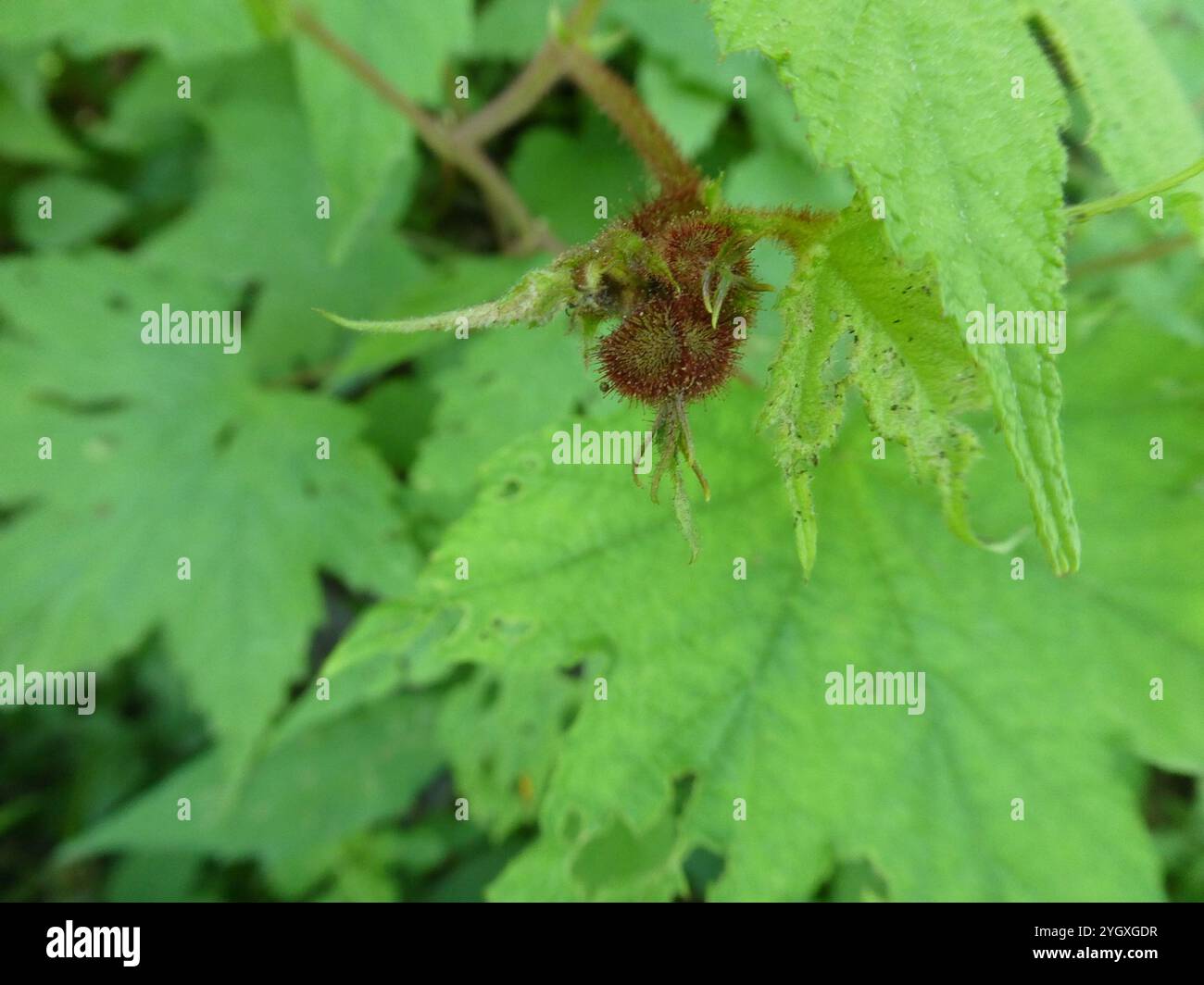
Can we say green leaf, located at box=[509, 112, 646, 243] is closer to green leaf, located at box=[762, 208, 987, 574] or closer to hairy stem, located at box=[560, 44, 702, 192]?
hairy stem, located at box=[560, 44, 702, 192]

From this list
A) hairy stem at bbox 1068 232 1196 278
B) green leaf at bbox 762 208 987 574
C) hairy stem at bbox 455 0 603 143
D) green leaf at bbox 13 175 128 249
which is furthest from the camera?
green leaf at bbox 13 175 128 249

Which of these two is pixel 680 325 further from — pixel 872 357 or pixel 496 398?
pixel 496 398

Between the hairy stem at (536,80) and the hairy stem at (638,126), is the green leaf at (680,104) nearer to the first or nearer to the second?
the hairy stem at (536,80)

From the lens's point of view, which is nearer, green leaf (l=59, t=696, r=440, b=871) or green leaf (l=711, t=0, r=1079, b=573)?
green leaf (l=711, t=0, r=1079, b=573)

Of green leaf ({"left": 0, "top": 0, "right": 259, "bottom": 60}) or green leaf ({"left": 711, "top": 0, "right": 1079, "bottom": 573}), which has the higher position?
green leaf ({"left": 0, "top": 0, "right": 259, "bottom": 60})

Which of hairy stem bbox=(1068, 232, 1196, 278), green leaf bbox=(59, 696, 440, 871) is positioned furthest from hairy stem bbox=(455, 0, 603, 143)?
green leaf bbox=(59, 696, 440, 871)

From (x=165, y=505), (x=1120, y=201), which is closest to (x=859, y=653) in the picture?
(x=1120, y=201)

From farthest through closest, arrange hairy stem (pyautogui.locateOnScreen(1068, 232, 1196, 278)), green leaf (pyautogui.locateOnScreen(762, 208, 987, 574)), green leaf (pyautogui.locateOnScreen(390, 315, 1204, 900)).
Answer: hairy stem (pyautogui.locateOnScreen(1068, 232, 1196, 278)), green leaf (pyautogui.locateOnScreen(390, 315, 1204, 900)), green leaf (pyautogui.locateOnScreen(762, 208, 987, 574))

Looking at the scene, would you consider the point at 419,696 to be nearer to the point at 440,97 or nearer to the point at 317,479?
the point at 317,479
